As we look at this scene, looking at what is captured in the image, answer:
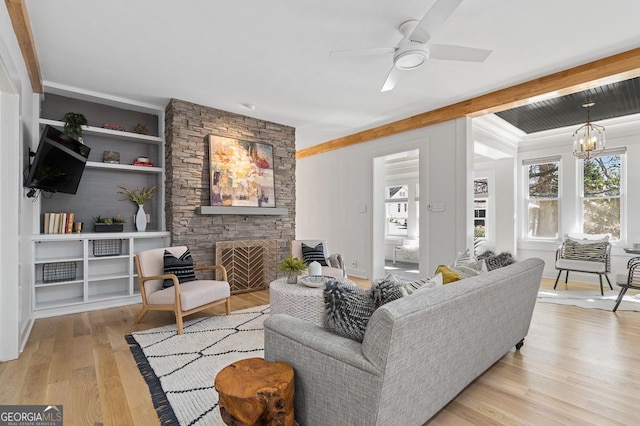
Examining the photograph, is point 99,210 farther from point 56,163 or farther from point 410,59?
point 410,59

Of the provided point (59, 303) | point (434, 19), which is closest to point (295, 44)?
point (434, 19)

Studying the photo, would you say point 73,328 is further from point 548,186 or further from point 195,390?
point 548,186

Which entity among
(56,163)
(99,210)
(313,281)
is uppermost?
(56,163)

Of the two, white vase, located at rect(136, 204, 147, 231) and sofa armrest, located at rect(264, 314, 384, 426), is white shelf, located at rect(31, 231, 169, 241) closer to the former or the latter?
white vase, located at rect(136, 204, 147, 231)

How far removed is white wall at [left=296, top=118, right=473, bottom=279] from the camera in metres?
4.58

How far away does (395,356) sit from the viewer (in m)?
1.32

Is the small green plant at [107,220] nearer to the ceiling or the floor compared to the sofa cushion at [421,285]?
nearer to the ceiling

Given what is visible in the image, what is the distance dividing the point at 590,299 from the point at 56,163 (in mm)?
6644

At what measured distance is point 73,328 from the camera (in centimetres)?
332

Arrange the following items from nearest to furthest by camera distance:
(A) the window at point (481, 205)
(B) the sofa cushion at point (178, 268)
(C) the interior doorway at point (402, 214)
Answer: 1. (B) the sofa cushion at point (178, 268)
2. (A) the window at point (481, 205)
3. (C) the interior doorway at point (402, 214)

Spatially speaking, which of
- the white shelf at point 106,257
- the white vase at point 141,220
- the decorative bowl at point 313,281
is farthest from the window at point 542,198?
the white shelf at point 106,257

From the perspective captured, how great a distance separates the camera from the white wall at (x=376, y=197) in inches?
180

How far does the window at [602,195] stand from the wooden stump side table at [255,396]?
6438mm

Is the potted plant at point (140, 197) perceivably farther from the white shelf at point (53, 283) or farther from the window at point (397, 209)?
the window at point (397, 209)
